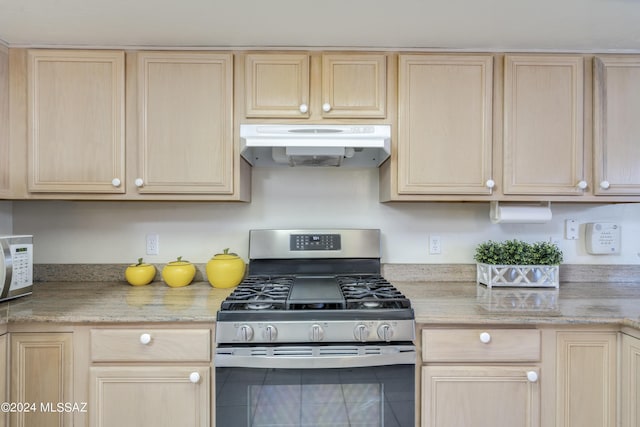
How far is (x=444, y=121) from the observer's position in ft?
5.71

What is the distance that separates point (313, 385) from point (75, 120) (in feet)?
5.28

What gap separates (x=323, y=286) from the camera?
1787 mm

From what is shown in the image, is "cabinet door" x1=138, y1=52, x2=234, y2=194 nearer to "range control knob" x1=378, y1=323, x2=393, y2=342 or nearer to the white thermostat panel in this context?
"range control knob" x1=378, y1=323, x2=393, y2=342

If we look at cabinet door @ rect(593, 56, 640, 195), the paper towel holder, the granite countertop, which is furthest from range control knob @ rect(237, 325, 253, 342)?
cabinet door @ rect(593, 56, 640, 195)

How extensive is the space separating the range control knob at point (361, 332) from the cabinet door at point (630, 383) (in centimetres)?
99

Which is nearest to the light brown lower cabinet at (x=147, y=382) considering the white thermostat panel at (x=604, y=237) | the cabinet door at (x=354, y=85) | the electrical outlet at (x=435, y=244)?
the cabinet door at (x=354, y=85)

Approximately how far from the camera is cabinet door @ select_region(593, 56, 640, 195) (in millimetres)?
1738

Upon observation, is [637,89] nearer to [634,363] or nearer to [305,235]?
[634,363]

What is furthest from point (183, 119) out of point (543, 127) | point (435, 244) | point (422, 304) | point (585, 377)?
point (585, 377)

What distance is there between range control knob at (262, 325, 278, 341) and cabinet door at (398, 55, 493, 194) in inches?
35.7

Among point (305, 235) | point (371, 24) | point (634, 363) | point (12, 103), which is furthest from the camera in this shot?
point (305, 235)

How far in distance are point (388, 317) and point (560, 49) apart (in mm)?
1547

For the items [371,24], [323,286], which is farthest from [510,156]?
[323,286]

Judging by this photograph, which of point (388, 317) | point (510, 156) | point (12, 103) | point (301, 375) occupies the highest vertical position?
point (12, 103)
